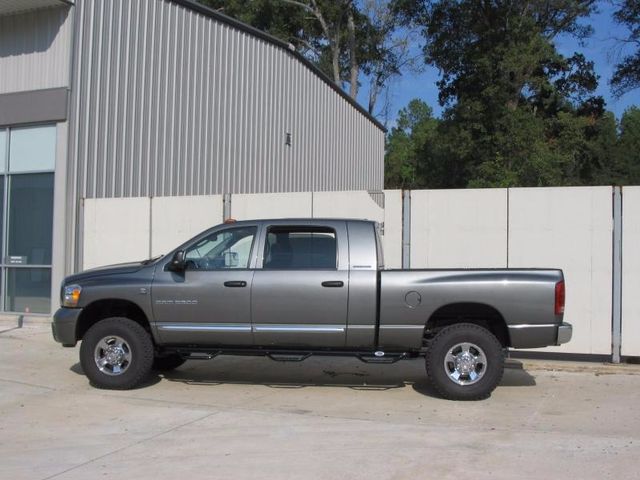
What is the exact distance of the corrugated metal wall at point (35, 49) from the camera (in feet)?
43.9

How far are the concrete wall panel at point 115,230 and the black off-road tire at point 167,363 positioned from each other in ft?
12.4

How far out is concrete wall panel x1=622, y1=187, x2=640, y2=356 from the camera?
31.3ft

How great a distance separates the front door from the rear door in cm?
16

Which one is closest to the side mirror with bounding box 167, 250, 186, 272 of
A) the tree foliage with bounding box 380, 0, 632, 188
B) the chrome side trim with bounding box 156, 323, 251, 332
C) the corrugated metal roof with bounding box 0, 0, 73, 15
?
the chrome side trim with bounding box 156, 323, 251, 332

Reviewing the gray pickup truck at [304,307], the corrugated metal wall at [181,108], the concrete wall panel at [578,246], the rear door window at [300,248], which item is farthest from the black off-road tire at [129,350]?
the corrugated metal wall at [181,108]

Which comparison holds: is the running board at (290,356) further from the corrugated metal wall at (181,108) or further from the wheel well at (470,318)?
the corrugated metal wall at (181,108)

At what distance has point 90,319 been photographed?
26.8 ft

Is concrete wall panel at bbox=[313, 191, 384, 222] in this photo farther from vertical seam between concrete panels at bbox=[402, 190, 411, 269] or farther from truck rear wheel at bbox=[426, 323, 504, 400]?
truck rear wheel at bbox=[426, 323, 504, 400]

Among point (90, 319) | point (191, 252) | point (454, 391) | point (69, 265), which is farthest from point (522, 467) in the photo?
point (69, 265)

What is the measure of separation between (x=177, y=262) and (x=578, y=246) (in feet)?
18.9

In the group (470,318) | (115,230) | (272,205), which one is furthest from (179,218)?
(470,318)

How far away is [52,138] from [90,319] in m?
6.68

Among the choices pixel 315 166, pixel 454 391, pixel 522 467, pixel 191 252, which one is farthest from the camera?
pixel 315 166

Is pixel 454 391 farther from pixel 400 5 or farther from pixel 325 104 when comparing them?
pixel 400 5
